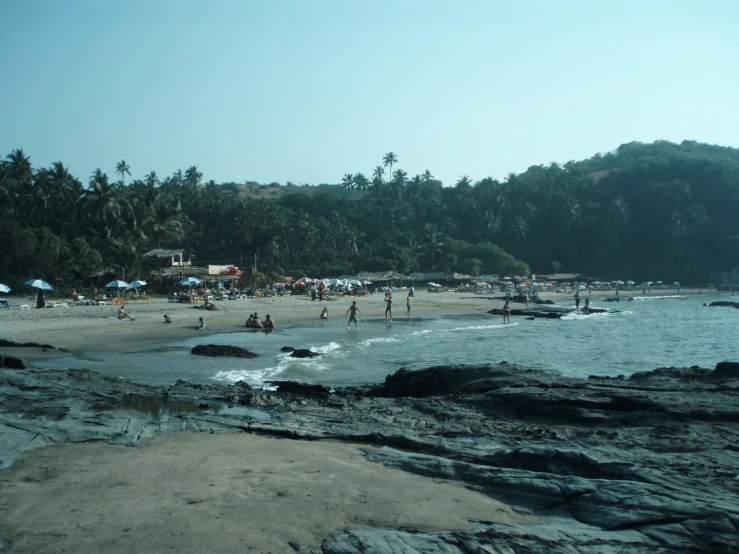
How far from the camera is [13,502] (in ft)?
18.3

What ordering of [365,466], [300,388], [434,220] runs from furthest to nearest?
[434,220] → [300,388] → [365,466]

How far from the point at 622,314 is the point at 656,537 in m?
40.1

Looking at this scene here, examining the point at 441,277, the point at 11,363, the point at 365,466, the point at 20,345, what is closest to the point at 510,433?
the point at 365,466

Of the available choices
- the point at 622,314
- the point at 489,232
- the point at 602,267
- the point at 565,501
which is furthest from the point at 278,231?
the point at 565,501

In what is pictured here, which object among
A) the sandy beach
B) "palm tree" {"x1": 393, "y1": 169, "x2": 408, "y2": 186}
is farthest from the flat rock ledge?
"palm tree" {"x1": 393, "y1": 169, "x2": 408, "y2": 186}

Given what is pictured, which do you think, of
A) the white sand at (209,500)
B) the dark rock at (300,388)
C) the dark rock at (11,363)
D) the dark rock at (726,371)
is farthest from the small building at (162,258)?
the white sand at (209,500)

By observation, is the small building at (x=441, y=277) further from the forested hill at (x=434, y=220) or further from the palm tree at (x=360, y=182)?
the palm tree at (x=360, y=182)

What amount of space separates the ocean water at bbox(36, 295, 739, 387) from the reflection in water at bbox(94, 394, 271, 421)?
3.07 metres

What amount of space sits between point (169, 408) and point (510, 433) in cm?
546

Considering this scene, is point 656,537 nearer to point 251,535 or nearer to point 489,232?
point 251,535

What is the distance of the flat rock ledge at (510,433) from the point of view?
4992mm

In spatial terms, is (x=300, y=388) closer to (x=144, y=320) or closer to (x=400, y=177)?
(x=144, y=320)

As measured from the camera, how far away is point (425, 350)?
20938mm

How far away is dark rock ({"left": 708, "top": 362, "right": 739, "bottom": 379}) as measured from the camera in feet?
42.6
